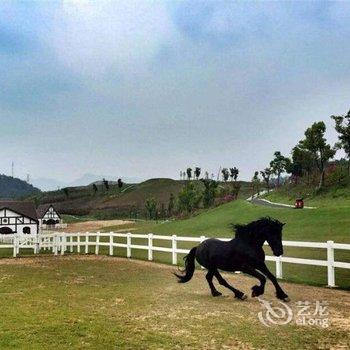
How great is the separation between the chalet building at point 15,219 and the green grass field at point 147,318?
207ft

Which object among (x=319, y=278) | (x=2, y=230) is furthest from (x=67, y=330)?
(x=2, y=230)

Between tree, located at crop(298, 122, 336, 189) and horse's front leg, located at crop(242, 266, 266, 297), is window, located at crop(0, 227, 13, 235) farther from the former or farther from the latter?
horse's front leg, located at crop(242, 266, 266, 297)

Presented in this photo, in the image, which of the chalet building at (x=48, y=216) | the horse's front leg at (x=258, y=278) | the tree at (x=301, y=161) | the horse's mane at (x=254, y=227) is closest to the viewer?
the horse's front leg at (x=258, y=278)

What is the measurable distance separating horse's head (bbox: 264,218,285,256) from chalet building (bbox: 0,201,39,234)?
69.1 m

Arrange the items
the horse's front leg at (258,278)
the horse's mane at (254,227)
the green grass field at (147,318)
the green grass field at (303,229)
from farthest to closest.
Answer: the green grass field at (303,229)
the horse's mane at (254,227)
the horse's front leg at (258,278)
the green grass field at (147,318)

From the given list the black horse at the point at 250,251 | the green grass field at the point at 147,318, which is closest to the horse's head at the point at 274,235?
the black horse at the point at 250,251

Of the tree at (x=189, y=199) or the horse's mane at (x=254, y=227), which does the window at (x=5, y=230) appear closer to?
the tree at (x=189, y=199)

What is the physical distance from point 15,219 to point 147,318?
7046 cm

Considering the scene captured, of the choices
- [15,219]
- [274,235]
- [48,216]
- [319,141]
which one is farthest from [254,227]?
[48,216]

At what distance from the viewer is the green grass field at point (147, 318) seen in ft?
22.4

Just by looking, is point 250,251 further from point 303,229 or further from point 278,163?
point 278,163

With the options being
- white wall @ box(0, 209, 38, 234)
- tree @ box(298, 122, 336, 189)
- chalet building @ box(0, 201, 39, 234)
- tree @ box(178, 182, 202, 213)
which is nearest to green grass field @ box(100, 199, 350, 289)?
tree @ box(298, 122, 336, 189)

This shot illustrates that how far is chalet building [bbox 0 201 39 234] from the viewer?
7312 centimetres

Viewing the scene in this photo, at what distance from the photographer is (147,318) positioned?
853 cm
